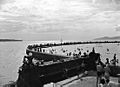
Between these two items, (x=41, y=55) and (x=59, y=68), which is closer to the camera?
(x=59, y=68)

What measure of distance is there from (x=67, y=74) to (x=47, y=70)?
217 cm

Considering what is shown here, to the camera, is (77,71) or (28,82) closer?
(28,82)

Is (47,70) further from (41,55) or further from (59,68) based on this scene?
(41,55)

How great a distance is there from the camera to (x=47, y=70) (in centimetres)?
1405

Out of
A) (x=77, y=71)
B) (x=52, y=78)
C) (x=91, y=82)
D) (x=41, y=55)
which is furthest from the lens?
(x=41, y=55)

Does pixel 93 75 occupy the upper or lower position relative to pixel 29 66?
lower

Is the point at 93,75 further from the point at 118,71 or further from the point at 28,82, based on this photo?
the point at 28,82

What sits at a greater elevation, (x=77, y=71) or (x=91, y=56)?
(x=91, y=56)

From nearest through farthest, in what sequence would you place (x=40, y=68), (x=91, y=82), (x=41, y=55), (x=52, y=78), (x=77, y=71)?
(x=91, y=82)
(x=40, y=68)
(x=52, y=78)
(x=77, y=71)
(x=41, y=55)

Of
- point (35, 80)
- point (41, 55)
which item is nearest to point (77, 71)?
point (35, 80)

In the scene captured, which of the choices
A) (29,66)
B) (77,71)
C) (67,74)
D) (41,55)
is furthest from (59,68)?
(41,55)

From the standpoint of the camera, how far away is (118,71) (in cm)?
1432

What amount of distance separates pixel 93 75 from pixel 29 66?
5121 mm

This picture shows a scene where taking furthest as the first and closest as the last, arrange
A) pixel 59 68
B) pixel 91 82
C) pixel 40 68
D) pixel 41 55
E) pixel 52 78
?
pixel 41 55 → pixel 59 68 → pixel 52 78 → pixel 40 68 → pixel 91 82
